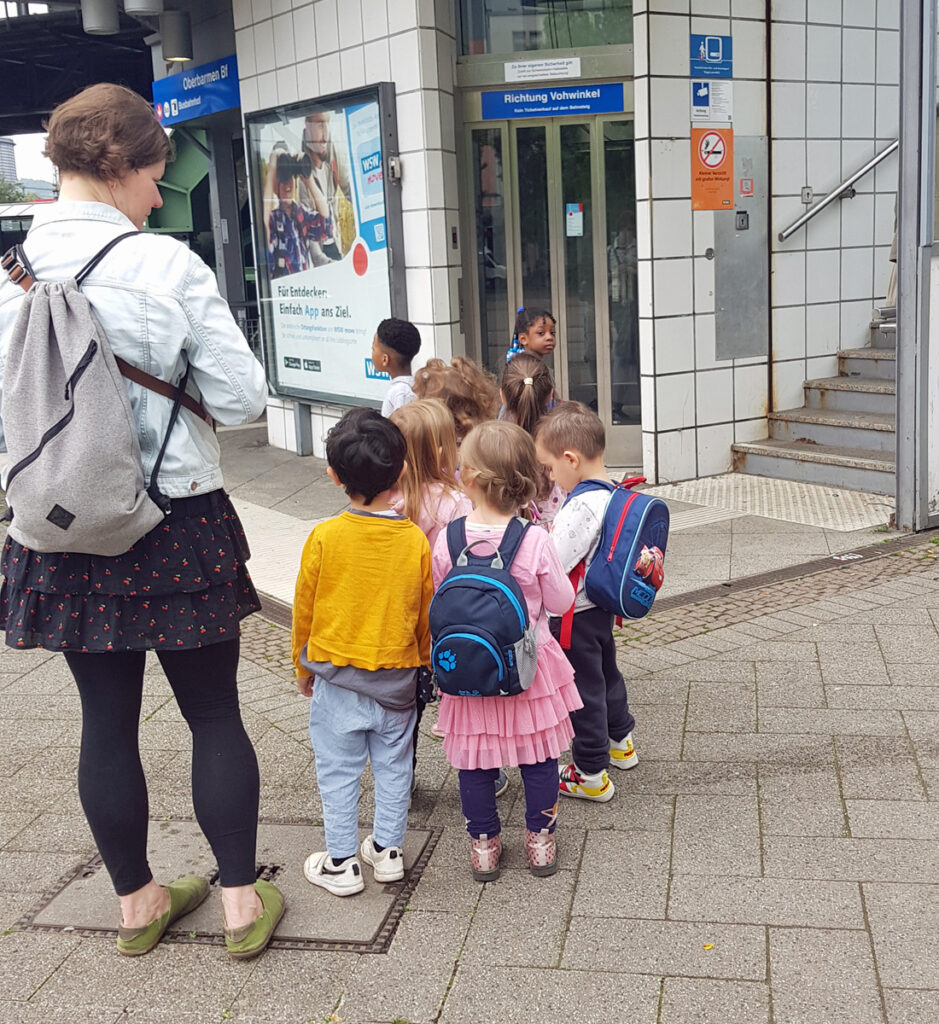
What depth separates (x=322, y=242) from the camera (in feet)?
30.5

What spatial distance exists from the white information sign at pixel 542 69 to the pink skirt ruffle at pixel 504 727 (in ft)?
19.6

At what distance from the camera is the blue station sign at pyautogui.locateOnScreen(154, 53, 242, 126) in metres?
10.8

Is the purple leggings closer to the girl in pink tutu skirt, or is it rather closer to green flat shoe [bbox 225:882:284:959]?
the girl in pink tutu skirt

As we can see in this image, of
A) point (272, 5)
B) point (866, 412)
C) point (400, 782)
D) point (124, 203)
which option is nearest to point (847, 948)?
point (400, 782)

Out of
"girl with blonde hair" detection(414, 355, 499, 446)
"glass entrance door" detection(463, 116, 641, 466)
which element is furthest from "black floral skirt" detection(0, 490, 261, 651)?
"glass entrance door" detection(463, 116, 641, 466)

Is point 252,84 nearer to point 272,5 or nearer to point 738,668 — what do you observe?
point 272,5

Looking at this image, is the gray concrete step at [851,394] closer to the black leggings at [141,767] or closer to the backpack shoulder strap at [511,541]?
the backpack shoulder strap at [511,541]

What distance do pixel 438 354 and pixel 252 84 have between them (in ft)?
10.8

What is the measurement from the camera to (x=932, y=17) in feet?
19.5

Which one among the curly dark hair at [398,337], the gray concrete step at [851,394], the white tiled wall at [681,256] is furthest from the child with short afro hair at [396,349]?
the gray concrete step at [851,394]

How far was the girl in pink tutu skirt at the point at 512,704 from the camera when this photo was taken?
3.14m

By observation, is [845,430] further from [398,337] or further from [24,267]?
[24,267]

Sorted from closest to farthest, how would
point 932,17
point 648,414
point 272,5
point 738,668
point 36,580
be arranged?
point 36,580 < point 738,668 < point 932,17 < point 648,414 < point 272,5

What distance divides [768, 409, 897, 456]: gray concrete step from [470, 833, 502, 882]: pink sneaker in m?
5.14
